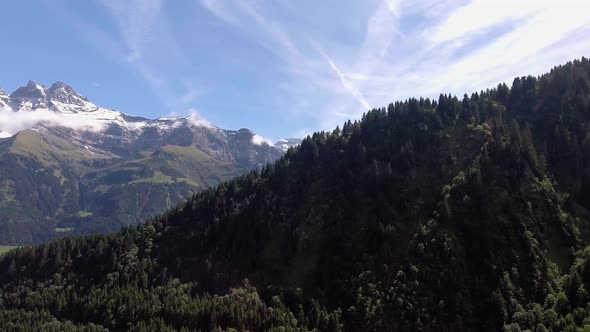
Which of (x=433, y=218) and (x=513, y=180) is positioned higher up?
(x=513, y=180)

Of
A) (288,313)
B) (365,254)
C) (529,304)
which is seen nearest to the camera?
(529,304)

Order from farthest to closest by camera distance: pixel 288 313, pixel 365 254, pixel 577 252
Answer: pixel 365 254
pixel 288 313
pixel 577 252

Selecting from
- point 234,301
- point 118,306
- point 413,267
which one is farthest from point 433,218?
point 118,306

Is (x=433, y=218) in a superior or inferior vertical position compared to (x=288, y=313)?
superior

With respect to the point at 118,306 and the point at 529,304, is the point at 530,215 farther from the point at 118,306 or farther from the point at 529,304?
the point at 118,306

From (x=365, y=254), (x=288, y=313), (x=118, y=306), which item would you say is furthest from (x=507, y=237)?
(x=118, y=306)

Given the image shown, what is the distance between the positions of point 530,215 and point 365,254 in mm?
66714

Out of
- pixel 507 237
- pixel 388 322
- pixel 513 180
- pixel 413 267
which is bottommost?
pixel 388 322

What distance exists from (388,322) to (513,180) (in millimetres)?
83402

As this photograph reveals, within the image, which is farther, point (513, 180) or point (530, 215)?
point (513, 180)

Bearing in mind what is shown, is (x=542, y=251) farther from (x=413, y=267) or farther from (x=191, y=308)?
(x=191, y=308)

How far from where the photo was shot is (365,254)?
194250 mm

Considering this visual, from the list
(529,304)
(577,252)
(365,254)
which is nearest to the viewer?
(529,304)

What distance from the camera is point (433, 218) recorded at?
19450 cm
